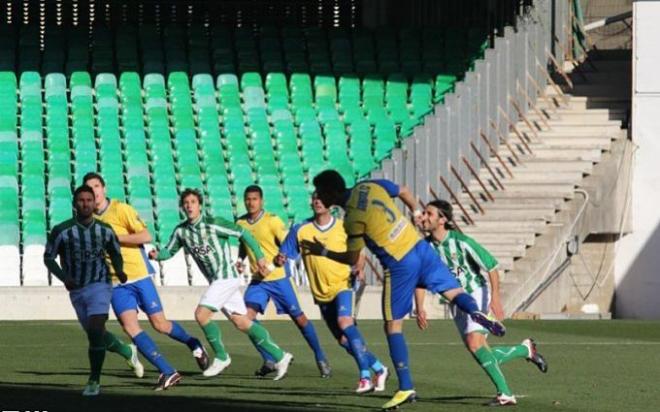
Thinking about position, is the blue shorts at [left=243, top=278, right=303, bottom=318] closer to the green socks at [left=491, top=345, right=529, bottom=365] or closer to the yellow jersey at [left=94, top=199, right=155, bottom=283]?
the yellow jersey at [left=94, top=199, right=155, bottom=283]

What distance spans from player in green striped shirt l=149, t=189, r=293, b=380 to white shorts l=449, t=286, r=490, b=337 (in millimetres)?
3084

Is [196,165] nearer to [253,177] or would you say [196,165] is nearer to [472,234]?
[253,177]

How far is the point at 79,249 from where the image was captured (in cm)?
1659

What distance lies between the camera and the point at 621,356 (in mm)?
21969

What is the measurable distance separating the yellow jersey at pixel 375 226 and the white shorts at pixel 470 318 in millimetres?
771

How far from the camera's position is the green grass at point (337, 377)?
623 inches

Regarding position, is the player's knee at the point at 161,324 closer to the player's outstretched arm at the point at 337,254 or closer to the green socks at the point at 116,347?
the green socks at the point at 116,347

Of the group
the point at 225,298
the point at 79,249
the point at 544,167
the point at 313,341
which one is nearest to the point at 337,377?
the point at 313,341

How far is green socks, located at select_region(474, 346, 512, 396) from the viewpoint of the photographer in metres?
15.8

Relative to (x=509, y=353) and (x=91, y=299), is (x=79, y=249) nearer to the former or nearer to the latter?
(x=91, y=299)

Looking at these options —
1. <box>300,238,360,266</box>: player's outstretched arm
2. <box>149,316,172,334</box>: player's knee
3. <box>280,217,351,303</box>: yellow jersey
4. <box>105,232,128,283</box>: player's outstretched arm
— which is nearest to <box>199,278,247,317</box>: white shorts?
<box>149,316,172,334</box>: player's knee

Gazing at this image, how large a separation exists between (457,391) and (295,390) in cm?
Result: 143

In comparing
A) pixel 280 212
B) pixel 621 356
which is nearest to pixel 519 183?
pixel 280 212

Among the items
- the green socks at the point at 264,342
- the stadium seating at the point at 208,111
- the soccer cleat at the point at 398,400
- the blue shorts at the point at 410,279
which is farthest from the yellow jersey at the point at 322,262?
the stadium seating at the point at 208,111
